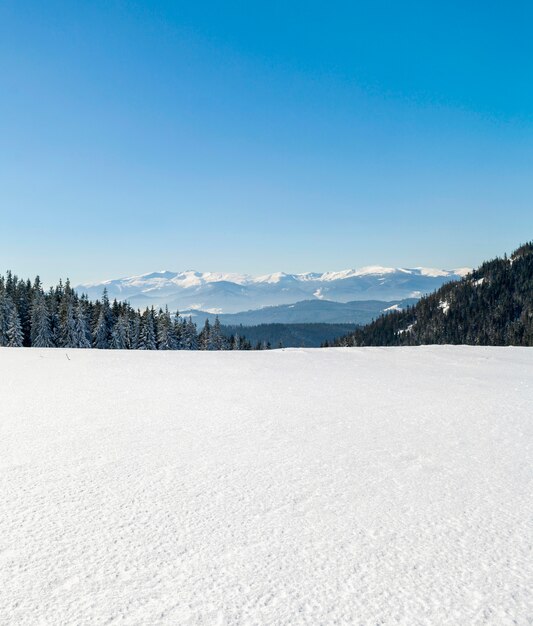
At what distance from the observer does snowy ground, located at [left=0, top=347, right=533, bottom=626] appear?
8.72ft

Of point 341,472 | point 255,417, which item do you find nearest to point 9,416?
point 255,417

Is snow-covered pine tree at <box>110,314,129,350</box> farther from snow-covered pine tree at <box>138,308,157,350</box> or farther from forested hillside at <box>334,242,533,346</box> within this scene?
forested hillside at <box>334,242,533,346</box>

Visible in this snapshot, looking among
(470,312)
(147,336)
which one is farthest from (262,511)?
(470,312)

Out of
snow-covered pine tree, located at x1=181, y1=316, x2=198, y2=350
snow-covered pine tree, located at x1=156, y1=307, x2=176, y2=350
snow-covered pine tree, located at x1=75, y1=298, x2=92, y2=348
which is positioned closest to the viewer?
snow-covered pine tree, located at x1=75, y1=298, x2=92, y2=348

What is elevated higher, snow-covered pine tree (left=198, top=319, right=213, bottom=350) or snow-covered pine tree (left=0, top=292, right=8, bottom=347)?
snow-covered pine tree (left=0, top=292, right=8, bottom=347)

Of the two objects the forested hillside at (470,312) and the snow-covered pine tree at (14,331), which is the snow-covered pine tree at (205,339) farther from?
the forested hillside at (470,312)

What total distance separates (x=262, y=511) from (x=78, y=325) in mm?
54875

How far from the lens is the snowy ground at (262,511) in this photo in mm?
2658

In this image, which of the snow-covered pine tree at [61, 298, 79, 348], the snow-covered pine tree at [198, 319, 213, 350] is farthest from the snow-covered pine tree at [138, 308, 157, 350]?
the snow-covered pine tree at [198, 319, 213, 350]

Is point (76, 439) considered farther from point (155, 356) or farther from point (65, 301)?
point (65, 301)

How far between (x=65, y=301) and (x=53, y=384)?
5215cm

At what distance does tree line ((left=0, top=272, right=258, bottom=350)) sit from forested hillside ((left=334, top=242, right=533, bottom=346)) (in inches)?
3618

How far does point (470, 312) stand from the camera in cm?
16338

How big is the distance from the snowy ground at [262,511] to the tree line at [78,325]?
4527 centimetres
